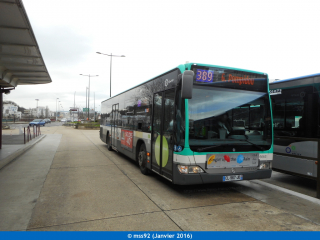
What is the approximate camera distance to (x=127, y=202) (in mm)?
5227

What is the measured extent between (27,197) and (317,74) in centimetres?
781

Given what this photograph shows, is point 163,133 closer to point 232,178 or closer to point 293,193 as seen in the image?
point 232,178

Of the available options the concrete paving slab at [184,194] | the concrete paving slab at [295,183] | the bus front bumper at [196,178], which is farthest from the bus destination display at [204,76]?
the concrete paving slab at [295,183]

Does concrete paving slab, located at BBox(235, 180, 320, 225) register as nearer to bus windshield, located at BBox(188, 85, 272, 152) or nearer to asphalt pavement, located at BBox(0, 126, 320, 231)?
asphalt pavement, located at BBox(0, 126, 320, 231)

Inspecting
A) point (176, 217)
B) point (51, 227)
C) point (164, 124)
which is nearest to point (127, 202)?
point (176, 217)

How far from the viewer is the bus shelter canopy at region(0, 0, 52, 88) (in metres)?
6.42

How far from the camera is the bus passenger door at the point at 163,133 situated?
5.83 meters

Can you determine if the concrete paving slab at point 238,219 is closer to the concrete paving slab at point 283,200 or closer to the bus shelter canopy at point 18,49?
the concrete paving slab at point 283,200

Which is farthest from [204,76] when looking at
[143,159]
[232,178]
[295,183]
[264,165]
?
[295,183]

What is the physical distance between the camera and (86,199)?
5434mm

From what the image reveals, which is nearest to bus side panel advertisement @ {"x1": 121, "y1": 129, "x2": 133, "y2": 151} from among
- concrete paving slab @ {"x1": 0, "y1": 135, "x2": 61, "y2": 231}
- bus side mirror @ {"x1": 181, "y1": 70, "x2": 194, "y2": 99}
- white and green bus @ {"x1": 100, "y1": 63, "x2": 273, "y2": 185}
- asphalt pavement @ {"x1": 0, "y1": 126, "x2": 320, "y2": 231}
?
asphalt pavement @ {"x1": 0, "y1": 126, "x2": 320, "y2": 231}

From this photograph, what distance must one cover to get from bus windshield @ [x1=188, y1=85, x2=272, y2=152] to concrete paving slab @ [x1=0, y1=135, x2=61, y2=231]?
3.53 meters

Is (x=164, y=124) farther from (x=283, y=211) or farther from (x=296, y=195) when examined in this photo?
(x=296, y=195)

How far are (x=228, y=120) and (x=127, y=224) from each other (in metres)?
3.05
